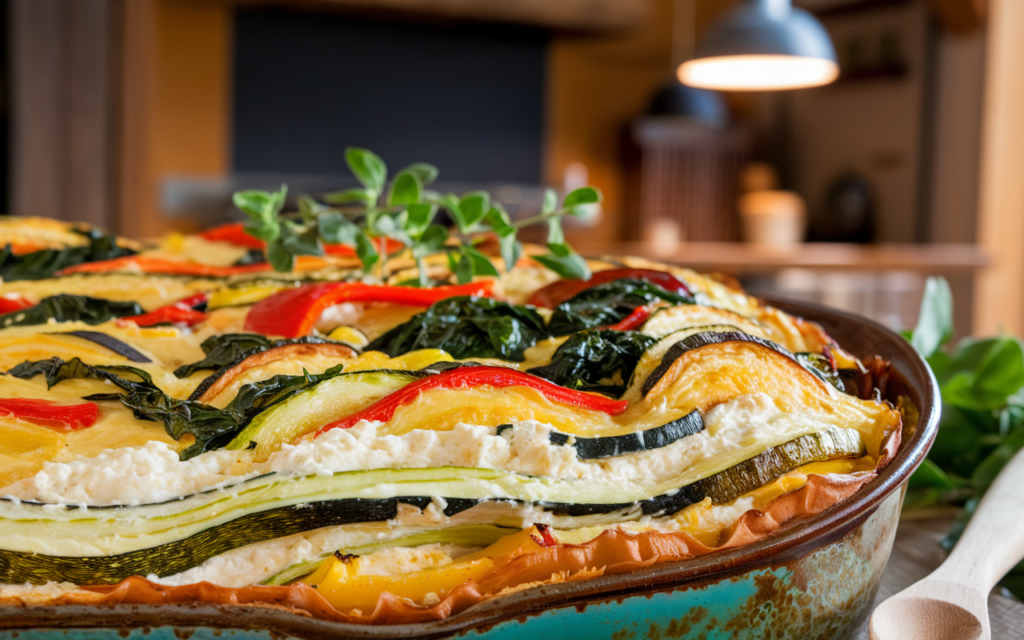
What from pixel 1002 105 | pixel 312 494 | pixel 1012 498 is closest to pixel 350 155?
pixel 312 494

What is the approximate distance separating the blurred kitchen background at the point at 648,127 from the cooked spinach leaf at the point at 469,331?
152 inches

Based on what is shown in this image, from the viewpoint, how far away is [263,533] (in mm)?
640

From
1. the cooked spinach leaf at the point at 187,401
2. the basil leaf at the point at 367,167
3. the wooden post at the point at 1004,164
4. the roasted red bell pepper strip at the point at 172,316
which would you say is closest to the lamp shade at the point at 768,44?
the wooden post at the point at 1004,164

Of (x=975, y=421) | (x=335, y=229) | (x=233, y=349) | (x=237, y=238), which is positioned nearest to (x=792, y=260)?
(x=975, y=421)

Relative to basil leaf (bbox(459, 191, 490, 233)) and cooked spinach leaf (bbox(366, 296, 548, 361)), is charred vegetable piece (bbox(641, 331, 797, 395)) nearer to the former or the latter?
cooked spinach leaf (bbox(366, 296, 548, 361))

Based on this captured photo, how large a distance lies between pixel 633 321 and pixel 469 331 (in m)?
0.18

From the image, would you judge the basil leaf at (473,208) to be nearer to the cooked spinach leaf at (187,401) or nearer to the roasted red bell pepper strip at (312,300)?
the roasted red bell pepper strip at (312,300)

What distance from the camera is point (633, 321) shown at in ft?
3.05

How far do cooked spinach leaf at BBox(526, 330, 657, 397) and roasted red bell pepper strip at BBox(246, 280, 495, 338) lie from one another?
0.67ft

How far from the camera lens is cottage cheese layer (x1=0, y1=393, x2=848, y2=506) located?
25.7 inches

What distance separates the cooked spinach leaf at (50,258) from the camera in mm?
1248

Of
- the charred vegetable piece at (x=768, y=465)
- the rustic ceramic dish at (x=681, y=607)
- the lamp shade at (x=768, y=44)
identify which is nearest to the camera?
the rustic ceramic dish at (x=681, y=607)

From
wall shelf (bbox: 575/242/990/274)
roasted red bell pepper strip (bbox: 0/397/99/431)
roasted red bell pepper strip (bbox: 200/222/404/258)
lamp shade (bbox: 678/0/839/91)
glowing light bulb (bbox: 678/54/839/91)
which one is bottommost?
wall shelf (bbox: 575/242/990/274)

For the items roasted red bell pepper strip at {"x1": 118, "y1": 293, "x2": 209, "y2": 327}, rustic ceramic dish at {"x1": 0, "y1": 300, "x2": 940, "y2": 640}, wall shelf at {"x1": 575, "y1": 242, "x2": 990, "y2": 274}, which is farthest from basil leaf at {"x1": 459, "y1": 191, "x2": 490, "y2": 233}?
wall shelf at {"x1": 575, "y1": 242, "x2": 990, "y2": 274}
